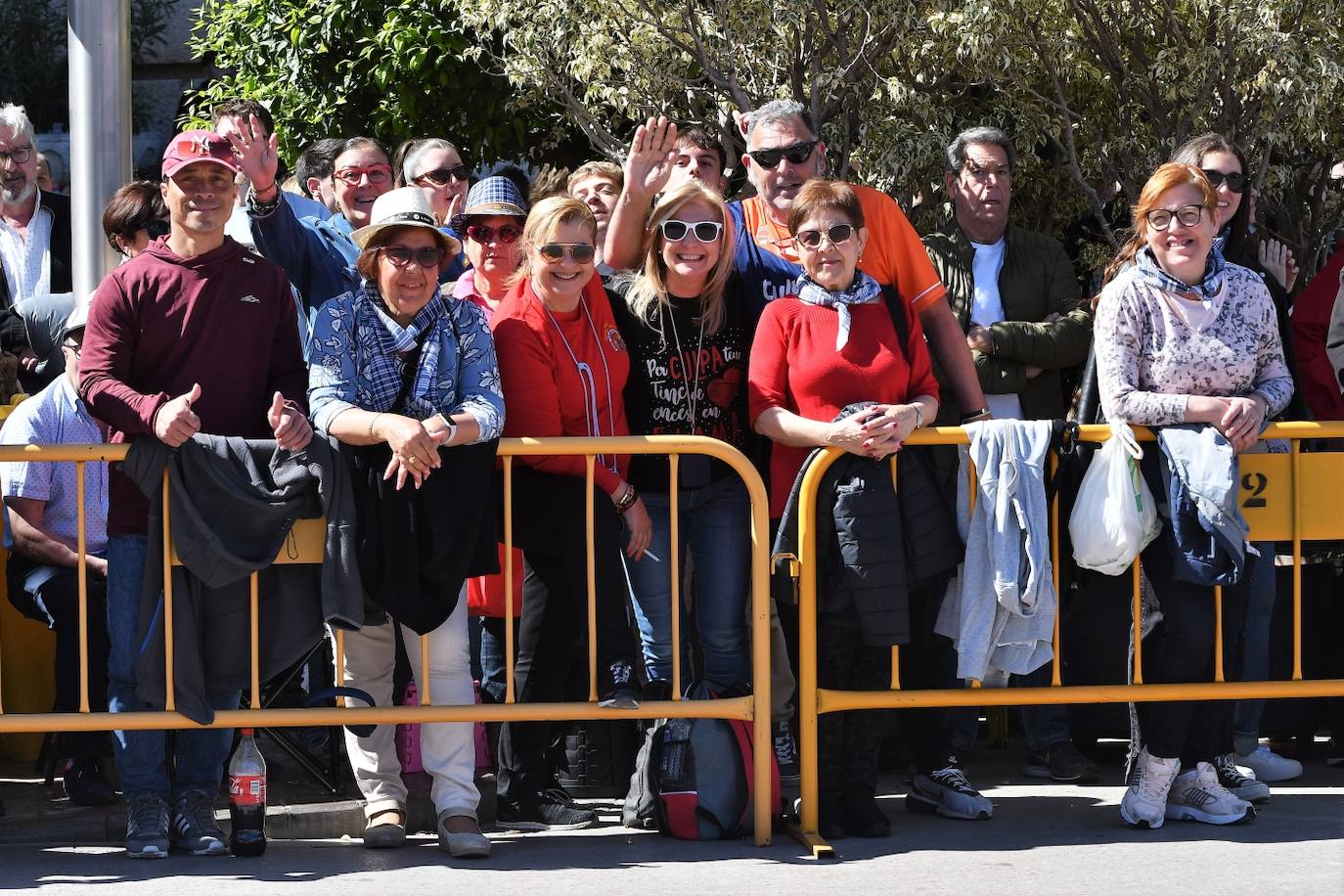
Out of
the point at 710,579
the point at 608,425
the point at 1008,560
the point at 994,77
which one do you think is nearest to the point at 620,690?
the point at 710,579

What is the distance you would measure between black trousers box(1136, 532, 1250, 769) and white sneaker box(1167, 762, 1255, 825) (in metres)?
0.05

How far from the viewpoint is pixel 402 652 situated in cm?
619

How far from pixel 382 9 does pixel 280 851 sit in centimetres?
716

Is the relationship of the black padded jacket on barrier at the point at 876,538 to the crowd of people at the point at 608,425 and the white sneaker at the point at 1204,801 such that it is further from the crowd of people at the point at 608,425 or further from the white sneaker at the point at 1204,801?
the white sneaker at the point at 1204,801

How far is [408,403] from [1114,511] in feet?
7.51

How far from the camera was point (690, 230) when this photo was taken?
19.8 feet

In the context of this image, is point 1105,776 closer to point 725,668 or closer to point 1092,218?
point 725,668

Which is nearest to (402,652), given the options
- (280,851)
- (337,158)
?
(280,851)

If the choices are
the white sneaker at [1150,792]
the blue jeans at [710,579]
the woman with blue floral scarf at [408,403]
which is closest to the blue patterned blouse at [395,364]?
the woman with blue floral scarf at [408,403]

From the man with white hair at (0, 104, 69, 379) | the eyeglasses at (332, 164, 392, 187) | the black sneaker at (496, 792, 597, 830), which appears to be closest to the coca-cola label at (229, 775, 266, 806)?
the black sneaker at (496, 792, 597, 830)

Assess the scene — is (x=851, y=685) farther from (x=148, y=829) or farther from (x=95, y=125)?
(x=95, y=125)

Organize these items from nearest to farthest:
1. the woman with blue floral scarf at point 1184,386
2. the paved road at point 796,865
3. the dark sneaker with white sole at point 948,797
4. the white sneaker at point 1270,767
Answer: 1. the paved road at point 796,865
2. the woman with blue floral scarf at point 1184,386
3. the dark sneaker with white sole at point 948,797
4. the white sneaker at point 1270,767

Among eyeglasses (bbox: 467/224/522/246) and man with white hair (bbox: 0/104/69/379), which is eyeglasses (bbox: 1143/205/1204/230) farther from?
man with white hair (bbox: 0/104/69/379)

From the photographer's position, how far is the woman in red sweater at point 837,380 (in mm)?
5910
